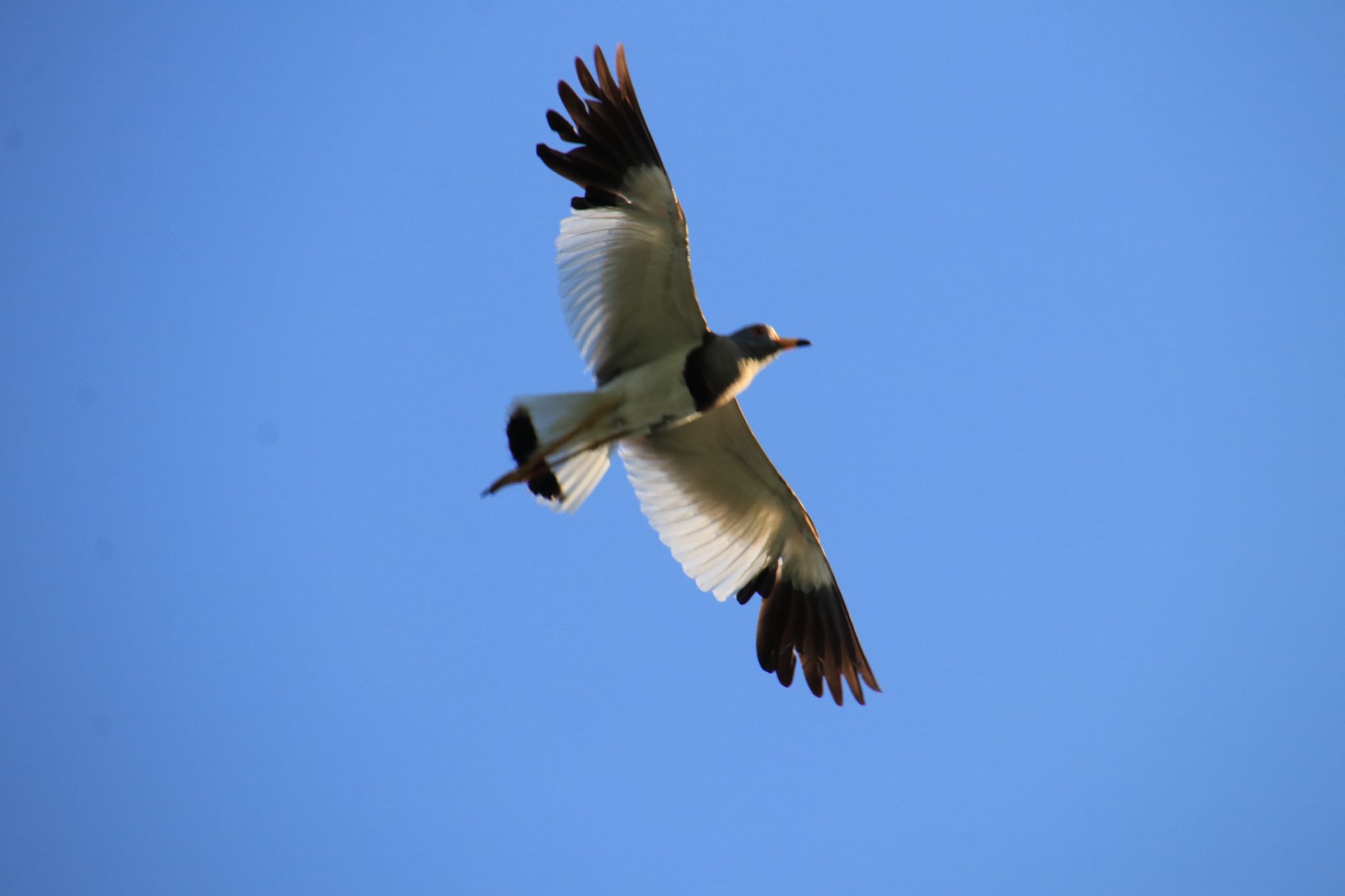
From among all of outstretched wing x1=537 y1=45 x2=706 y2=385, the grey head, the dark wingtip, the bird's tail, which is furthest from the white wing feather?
the dark wingtip

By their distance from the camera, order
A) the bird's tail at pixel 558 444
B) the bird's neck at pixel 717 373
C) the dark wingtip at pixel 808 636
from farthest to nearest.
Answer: the dark wingtip at pixel 808 636, the bird's neck at pixel 717 373, the bird's tail at pixel 558 444

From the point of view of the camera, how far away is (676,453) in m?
9.05

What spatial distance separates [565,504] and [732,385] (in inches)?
57.9

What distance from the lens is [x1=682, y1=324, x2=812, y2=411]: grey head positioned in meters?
8.10

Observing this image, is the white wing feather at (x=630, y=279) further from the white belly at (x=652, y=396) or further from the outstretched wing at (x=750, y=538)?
the outstretched wing at (x=750, y=538)

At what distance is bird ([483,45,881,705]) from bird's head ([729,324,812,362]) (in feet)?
0.04

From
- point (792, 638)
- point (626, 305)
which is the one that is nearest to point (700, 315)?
point (626, 305)

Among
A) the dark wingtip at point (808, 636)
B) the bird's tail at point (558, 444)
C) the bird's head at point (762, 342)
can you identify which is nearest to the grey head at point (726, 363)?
the bird's head at point (762, 342)

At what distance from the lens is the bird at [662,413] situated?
7805mm

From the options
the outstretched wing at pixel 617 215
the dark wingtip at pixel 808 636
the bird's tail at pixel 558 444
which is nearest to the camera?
the outstretched wing at pixel 617 215

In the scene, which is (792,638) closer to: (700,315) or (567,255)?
(700,315)

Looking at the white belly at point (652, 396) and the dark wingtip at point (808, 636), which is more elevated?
the white belly at point (652, 396)

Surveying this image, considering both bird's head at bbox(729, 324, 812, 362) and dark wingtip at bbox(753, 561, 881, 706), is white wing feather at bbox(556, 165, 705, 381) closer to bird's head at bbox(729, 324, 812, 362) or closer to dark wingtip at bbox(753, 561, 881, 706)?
bird's head at bbox(729, 324, 812, 362)

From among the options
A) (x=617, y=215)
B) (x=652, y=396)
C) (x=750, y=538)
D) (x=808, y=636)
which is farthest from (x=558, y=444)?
(x=808, y=636)
